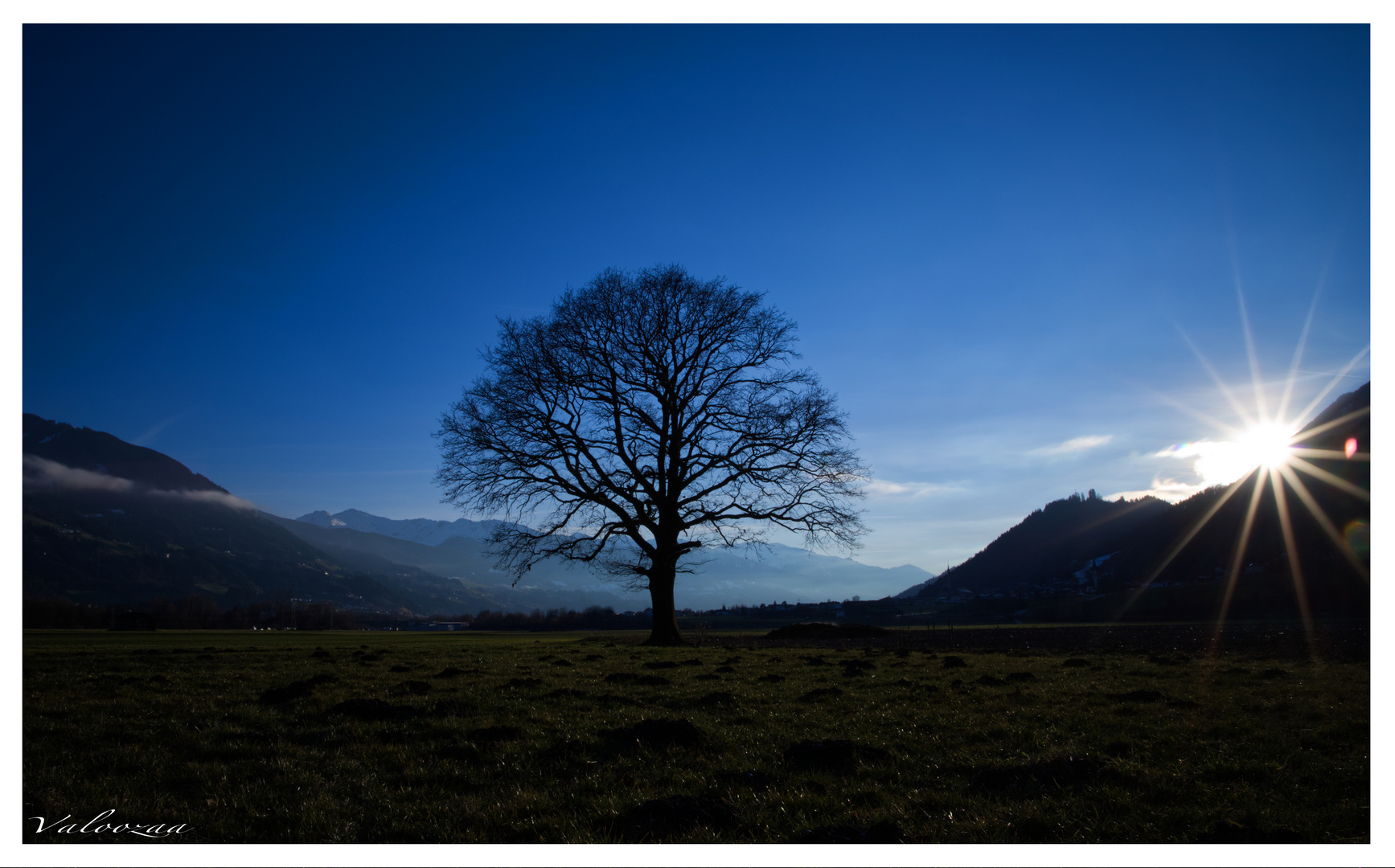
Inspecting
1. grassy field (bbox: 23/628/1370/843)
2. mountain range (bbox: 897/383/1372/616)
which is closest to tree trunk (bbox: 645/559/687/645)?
grassy field (bbox: 23/628/1370/843)

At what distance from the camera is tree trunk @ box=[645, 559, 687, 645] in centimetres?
2438

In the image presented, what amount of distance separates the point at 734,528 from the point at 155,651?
58.5 feet

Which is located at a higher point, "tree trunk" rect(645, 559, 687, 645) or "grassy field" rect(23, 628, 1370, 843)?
"grassy field" rect(23, 628, 1370, 843)

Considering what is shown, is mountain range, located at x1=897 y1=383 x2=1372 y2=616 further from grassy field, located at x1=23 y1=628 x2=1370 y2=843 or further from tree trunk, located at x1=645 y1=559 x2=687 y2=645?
tree trunk, located at x1=645 y1=559 x2=687 y2=645

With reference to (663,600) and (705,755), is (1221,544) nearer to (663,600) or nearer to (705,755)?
(663,600)

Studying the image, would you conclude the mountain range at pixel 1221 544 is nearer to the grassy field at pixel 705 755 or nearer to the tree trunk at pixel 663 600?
the grassy field at pixel 705 755

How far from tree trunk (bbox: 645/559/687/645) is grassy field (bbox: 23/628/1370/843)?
38.6ft

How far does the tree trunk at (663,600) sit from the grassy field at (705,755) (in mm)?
11757

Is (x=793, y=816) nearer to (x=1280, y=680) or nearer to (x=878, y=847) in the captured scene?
(x=878, y=847)

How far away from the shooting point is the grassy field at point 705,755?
4.70 m

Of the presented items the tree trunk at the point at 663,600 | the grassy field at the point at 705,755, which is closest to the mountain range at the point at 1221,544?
the grassy field at the point at 705,755

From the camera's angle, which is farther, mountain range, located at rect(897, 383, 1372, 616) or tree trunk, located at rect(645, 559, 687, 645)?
mountain range, located at rect(897, 383, 1372, 616)

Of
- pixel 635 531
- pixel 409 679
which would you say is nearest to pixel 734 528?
pixel 635 531
